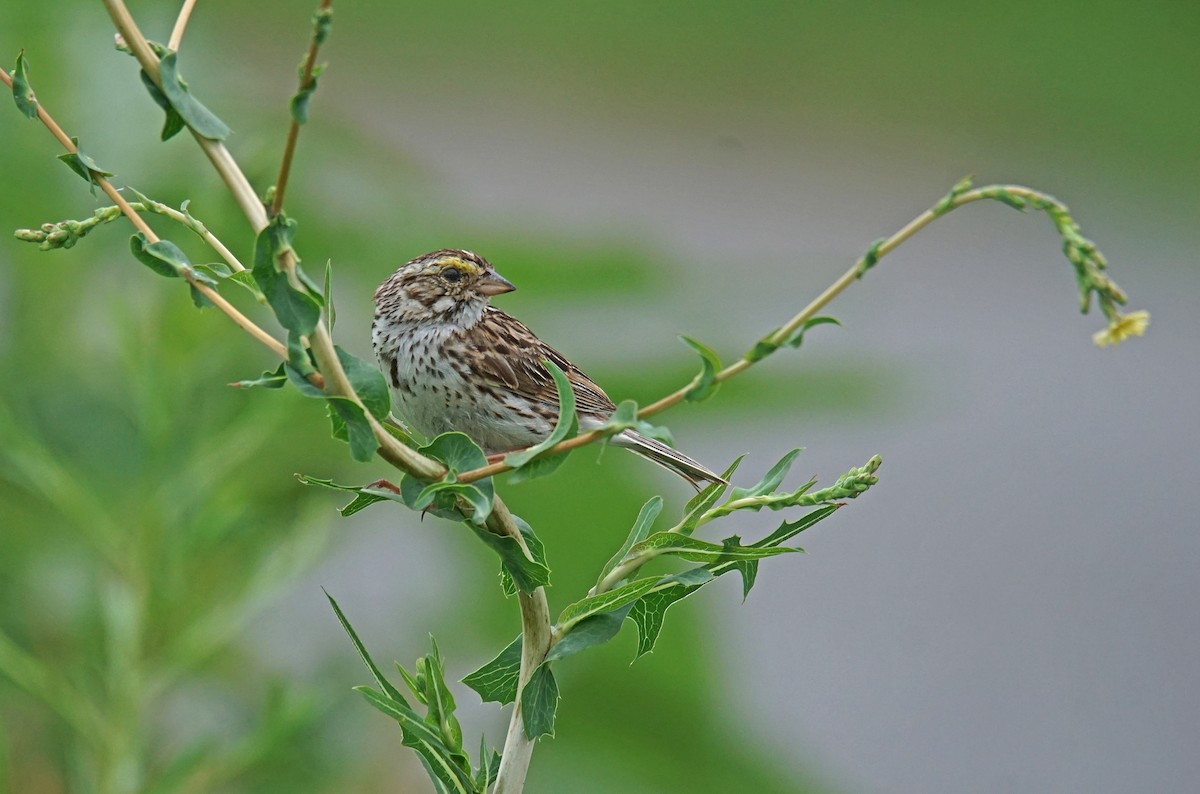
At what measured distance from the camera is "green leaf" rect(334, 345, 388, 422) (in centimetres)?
64

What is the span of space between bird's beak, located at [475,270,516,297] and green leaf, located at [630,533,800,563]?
0.72m

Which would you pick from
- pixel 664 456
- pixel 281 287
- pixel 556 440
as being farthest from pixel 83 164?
pixel 664 456

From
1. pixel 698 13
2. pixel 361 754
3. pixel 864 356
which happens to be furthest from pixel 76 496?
pixel 698 13

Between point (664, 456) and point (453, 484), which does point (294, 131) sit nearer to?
point (453, 484)

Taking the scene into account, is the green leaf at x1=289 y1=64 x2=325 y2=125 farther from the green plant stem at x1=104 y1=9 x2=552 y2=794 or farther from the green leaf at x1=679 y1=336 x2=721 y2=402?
the green leaf at x1=679 y1=336 x2=721 y2=402

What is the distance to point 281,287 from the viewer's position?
0.59 metres

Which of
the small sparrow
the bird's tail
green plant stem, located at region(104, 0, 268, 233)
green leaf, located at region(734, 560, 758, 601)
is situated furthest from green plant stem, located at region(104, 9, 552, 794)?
the small sparrow

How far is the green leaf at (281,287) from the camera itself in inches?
22.9

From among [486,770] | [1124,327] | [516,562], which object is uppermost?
[1124,327]

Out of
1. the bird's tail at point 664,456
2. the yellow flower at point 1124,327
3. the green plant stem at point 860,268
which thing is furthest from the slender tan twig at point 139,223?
the bird's tail at point 664,456

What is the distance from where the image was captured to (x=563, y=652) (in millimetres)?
708

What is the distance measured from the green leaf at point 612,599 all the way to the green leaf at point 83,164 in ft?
1.00

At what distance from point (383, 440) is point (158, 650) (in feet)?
3.54

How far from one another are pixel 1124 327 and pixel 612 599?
0.89 ft
